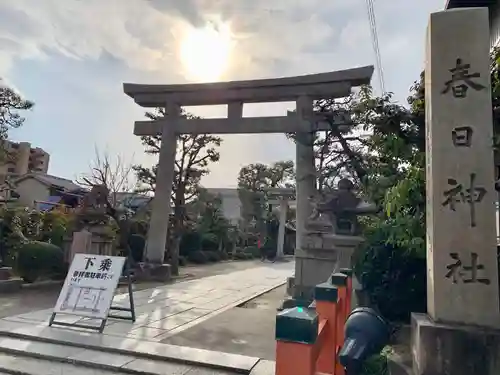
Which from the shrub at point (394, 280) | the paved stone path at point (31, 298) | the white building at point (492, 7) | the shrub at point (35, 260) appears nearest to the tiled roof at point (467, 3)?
the white building at point (492, 7)

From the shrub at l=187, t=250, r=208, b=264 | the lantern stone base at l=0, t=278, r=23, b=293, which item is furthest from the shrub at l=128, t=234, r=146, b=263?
the lantern stone base at l=0, t=278, r=23, b=293

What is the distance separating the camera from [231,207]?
1795 inches

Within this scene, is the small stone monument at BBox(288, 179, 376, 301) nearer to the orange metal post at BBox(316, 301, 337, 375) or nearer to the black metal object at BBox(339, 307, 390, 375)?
the orange metal post at BBox(316, 301, 337, 375)

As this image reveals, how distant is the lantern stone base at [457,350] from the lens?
9.53 feet

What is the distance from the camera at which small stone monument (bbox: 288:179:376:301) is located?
269 inches

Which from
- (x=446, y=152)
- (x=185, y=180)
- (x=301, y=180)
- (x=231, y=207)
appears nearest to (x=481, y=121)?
(x=446, y=152)

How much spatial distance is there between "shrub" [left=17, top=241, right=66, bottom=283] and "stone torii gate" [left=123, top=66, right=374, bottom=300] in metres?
2.95

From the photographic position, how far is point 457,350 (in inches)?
116

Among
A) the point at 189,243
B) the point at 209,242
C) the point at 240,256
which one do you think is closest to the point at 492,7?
the point at 189,243

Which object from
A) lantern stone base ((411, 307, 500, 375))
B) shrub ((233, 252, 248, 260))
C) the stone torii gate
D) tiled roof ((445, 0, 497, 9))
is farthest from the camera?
shrub ((233, 252, 248, 260))

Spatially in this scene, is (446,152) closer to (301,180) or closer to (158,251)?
(301,180)

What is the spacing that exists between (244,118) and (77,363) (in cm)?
812

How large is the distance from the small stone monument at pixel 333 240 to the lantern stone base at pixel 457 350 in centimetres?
Result: 341

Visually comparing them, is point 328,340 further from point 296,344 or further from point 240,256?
point 240,256
